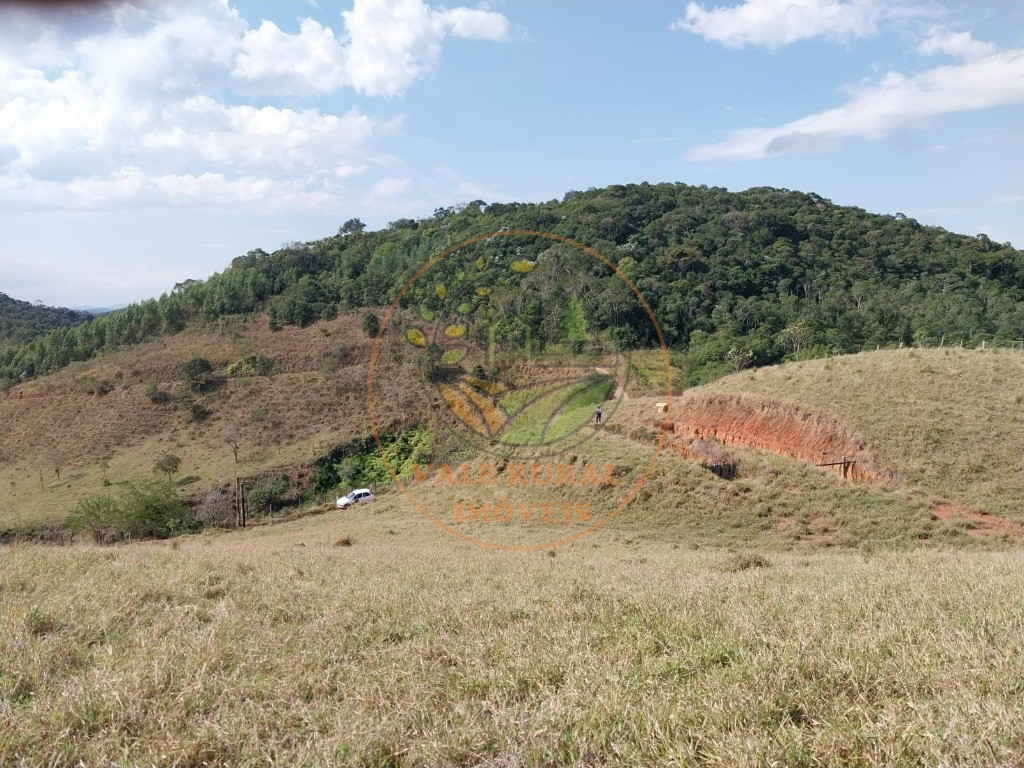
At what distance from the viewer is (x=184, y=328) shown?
56938 millimetres

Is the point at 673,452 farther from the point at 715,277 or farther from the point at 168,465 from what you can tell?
the point at 168,465

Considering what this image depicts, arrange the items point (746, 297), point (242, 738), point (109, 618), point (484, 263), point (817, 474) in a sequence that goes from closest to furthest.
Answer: point (242, 738) → point (109, 618) → point (484, 263) → point (817, 474) → point (746, 297)

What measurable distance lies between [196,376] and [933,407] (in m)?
45.8

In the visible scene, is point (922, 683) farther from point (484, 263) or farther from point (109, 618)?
point (484, 263)

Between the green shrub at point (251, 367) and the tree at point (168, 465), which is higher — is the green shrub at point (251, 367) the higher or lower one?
the higher one

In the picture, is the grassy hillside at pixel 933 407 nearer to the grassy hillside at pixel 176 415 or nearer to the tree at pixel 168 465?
the grassy hillside at pixel 176 415

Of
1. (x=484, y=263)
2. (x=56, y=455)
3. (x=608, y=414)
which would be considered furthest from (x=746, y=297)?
(x=56, y=455)

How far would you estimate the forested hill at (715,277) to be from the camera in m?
36.3

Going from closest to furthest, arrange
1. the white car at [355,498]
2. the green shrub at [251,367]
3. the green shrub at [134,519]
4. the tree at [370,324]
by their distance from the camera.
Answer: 1. the green shrub at [134,519]
2. the white car at [355,498]
3. the tree at [370,324]
4. the green shrub at [251,367]

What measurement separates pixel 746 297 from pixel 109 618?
1709 inches

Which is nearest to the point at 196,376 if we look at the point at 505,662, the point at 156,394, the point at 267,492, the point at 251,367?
the point at 156,394

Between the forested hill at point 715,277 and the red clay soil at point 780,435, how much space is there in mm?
3981

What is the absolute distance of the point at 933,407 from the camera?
1741 cm

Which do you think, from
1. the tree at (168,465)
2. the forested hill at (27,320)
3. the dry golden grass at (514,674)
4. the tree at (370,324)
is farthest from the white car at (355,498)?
the forested hill at (27,320)
